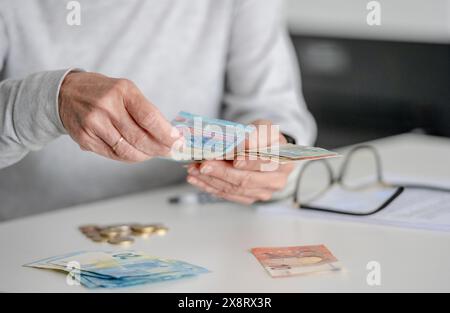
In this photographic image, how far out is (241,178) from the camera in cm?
122

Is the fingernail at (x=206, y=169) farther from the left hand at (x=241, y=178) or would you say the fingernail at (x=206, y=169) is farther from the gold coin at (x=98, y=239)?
the gold coin at (x=98, y=239)

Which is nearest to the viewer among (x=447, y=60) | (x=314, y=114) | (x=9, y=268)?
(x=9, y=268)

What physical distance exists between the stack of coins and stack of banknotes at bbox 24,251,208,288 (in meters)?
0.08

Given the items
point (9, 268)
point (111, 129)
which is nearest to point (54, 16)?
point (111, 129)

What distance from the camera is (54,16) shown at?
57.4 inches

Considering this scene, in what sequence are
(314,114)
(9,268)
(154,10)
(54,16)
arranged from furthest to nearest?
(314,114) < (154,10) < (54,16) < (9,268)

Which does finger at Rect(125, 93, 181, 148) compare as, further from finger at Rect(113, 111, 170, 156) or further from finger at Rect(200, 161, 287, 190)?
finger at Rect(200, 161, 287, 190)

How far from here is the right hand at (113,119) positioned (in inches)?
39.7

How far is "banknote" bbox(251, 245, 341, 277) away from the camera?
39.1 inches

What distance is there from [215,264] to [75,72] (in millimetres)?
372

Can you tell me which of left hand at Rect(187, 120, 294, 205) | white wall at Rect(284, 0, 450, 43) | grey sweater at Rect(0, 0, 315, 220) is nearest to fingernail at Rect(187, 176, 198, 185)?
left hand at Rect(187, 120, 294, 205)

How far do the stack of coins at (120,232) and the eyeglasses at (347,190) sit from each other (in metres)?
0.29

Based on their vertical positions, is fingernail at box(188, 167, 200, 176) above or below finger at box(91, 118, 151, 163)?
below
